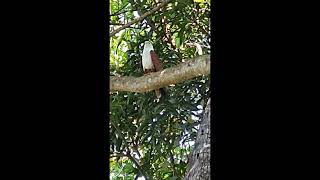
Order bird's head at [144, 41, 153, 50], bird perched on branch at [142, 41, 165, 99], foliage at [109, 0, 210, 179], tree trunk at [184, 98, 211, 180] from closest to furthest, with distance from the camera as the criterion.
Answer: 1. tree trunk at [184, 98, 211, 180]
2. foliage at [109, 0, 210, 179]
3. bird perched on branch at [142, 41, 165, 99]
4. bird's head at [144, 41, 153, 50]

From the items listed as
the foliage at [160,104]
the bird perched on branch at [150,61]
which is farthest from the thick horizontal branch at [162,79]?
the bird perched on branch at [150,61]

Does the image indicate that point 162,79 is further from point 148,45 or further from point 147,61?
point 148,45

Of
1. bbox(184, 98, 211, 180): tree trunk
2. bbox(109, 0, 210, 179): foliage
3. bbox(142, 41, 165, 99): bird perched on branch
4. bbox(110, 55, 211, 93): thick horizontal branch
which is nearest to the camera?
bbox(184, 98, 211, 180): tree trunk

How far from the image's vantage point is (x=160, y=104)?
120 inches

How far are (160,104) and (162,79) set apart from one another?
0.33 metres

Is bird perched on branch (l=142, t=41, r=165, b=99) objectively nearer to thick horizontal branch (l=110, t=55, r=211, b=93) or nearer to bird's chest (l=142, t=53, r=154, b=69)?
bird's chest (l=142, t=53, r=154, b=69)

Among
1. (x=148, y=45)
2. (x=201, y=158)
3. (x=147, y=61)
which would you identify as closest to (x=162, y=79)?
(x=147, y=61)

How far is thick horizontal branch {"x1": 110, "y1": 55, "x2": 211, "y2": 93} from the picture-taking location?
2527 millimetres

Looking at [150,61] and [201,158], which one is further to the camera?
[150,61]

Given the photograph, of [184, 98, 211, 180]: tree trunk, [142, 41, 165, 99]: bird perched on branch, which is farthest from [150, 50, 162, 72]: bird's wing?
[184, 98, 211, 180]: tree trunk

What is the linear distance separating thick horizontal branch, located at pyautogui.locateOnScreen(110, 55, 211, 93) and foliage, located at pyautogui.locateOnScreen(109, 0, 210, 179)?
0.90 ft
